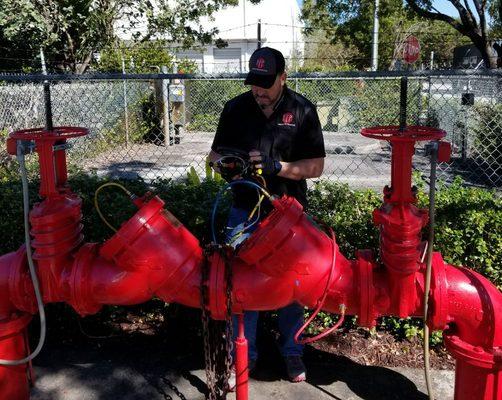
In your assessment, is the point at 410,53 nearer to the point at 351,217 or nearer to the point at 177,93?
the point at 351,217

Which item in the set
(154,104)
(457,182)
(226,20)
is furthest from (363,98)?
(226,20)

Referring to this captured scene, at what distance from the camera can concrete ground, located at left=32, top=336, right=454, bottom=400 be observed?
2.93 metres

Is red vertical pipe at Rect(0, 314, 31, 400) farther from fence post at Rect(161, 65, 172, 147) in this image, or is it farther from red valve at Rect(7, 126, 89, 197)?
fence post at Rect(161, 65, 172, 147)

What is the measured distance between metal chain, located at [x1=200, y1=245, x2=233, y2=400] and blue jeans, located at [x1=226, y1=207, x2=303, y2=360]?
17cm

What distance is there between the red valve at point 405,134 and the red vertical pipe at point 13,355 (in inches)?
69.8

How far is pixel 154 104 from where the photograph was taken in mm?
12562

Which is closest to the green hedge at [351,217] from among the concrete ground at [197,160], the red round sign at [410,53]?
the red round sign at [410,53]

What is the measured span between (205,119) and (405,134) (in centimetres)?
1232

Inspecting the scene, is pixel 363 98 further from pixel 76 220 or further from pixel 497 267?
pixel 76 220

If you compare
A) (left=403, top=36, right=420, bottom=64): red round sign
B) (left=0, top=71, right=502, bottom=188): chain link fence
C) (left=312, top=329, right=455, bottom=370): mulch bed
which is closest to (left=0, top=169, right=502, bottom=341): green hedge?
(left=312, top=329, right=455, bottom=370): mulch bed

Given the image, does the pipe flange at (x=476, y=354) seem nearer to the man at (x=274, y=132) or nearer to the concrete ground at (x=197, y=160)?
the man at (x=274, y=132)

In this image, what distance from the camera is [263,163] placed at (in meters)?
2.39

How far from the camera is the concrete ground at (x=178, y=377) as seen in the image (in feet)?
9.62

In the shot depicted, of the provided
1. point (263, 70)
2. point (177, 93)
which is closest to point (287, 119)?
point (263, 70)
